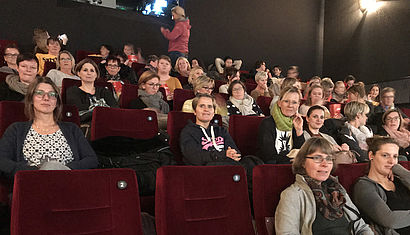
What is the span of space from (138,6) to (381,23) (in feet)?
8.83

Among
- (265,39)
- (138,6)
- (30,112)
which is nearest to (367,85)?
(265,39)

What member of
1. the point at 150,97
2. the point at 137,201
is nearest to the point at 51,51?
the point at 150,97

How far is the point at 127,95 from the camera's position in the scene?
1.77m

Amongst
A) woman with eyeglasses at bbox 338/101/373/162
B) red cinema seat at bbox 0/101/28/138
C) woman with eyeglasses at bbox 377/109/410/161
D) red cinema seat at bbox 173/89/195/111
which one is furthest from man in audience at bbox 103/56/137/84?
woman with eyeglasses at bbox 377/109/410/161

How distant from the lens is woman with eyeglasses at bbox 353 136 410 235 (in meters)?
0.97

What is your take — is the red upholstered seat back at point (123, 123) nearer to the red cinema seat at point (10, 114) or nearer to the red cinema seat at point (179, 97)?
the red cinema seat at point (10, 114)

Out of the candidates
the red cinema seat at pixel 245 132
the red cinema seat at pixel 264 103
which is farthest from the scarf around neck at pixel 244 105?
the red cinema seat at pixel 245 132

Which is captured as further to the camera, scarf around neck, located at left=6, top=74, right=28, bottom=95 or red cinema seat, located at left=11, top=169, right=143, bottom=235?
scarf around neck, located at left=6, top=74, right=28, bottom=95

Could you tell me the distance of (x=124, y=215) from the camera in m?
0.69

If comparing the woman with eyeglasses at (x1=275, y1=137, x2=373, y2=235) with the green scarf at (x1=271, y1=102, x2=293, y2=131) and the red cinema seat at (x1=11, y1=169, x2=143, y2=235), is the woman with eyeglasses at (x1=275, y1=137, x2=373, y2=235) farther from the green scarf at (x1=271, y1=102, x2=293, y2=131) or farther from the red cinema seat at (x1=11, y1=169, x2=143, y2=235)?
the green scarf at (x1=271, y1=102, x2=293, y2=131)

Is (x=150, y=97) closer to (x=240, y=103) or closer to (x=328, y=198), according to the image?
(x=240, y=103)

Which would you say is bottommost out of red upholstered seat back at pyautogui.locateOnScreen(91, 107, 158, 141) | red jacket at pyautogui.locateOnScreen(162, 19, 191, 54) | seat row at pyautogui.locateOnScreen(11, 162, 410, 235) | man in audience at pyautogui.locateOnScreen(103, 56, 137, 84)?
seat row at pyautogui.locateOnScreen(11, 162, 410, 235)

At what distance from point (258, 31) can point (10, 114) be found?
357 centimetres

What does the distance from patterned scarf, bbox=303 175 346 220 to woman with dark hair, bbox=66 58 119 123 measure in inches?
37.6
